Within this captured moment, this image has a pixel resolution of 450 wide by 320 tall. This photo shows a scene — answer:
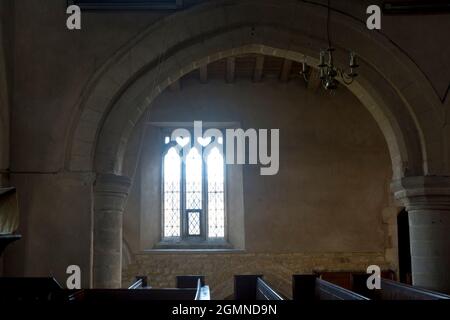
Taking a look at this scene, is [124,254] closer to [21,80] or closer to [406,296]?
[21,80]

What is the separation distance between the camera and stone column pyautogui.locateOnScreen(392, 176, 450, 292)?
20.8 feet

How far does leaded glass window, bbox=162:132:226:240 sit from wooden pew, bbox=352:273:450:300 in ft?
12.5

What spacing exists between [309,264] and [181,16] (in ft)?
17.2

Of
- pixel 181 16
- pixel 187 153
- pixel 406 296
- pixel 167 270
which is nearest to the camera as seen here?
pixel 406 296

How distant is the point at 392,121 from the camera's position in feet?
22.1

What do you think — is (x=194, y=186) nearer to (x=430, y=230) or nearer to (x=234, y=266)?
(x=234, y=266)

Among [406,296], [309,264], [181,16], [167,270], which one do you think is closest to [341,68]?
[181,16]

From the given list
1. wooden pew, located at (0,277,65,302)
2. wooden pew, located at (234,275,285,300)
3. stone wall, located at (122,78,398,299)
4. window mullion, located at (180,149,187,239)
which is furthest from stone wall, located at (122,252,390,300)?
wooden pew, located at (0,277,65,302)

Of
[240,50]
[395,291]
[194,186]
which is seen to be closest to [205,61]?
[240,50]

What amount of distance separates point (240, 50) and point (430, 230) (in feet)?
9.84

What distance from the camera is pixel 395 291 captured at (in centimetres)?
629

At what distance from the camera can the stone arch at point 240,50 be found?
654cm

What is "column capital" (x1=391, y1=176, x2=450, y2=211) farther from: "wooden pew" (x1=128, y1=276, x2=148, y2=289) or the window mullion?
the window mullion

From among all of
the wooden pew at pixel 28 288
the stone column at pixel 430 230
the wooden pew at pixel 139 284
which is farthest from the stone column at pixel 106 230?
the stone column at pixel 430 230
